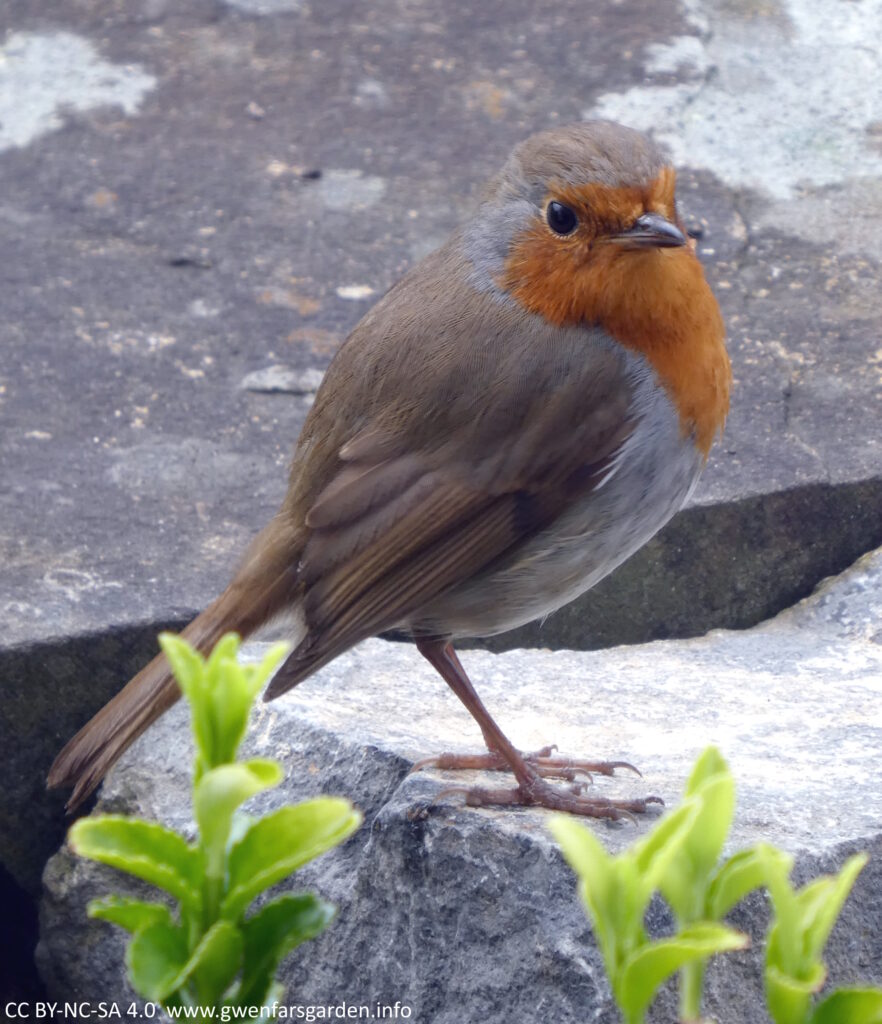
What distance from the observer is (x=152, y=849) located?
1064mm

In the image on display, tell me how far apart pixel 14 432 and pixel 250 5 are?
2916 mm

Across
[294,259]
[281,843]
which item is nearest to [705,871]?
[281,843]

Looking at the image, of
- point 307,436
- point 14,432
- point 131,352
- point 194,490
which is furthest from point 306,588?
point 131,352

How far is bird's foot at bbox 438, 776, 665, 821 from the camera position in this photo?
8.56ft

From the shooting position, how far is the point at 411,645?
138 inches

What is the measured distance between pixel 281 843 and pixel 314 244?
13.0 feet

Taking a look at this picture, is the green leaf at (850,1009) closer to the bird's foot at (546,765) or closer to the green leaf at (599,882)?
the green leaf at (599,882)

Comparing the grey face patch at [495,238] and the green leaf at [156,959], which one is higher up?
the green leaf at [156,959]

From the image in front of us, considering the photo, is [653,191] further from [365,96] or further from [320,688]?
[365,96]

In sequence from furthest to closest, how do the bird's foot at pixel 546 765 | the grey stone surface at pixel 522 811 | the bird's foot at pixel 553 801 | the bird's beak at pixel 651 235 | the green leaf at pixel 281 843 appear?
the bird's foot at pixel 546 765 < the bird's foot at pixel 553 801 < the bird's beak at pixel 651 235 < the grey stone surface at pixel 522 811 < the green leaf at pixel 281 843

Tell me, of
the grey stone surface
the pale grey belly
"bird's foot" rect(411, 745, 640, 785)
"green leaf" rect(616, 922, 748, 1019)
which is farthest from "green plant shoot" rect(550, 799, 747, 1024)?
"bird's foot" rect(411, 745, 640, 785)

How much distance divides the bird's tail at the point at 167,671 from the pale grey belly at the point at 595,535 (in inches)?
11.1

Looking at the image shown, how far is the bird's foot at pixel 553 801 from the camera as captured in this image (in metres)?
2.61

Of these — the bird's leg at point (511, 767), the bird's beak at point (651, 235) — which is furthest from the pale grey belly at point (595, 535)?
the bird's beak at point (651, 235)
